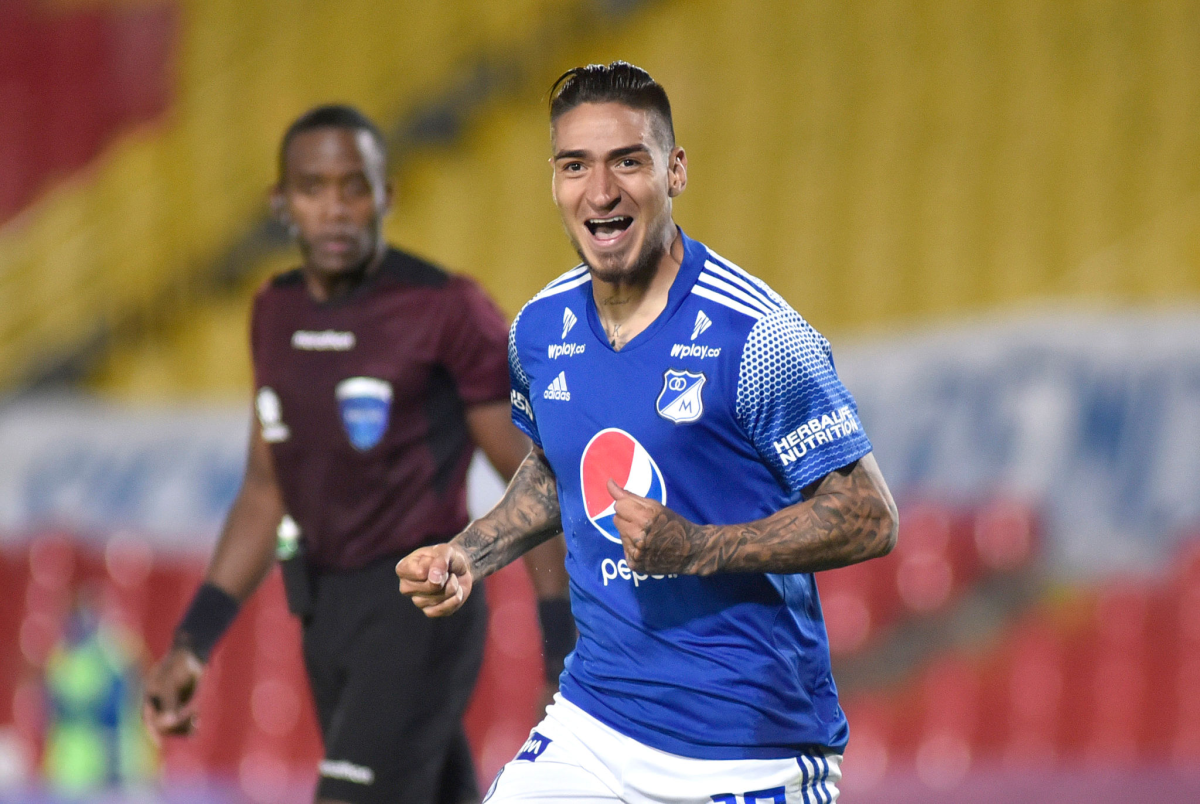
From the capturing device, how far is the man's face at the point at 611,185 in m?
2.55

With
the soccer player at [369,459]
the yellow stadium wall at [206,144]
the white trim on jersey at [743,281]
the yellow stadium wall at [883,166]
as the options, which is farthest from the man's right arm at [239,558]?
the yellow stadium wall at [206,144]

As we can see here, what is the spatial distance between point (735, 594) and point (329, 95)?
29.3 ft

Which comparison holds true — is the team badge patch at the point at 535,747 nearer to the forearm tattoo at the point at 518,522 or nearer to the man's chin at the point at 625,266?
the forearm tattoo at the point at 518,522

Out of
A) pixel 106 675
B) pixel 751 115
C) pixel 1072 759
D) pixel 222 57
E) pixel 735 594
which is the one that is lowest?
Answer: pixel 1072 759

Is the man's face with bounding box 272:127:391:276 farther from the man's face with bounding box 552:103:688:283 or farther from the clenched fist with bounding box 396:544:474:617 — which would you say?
the clenched fist with bounding box 396:544:474:617

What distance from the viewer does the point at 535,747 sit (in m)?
2.70

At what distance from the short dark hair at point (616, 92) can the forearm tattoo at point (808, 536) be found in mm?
707

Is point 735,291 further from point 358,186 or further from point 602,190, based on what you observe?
point 358,186

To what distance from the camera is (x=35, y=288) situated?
10438 millimetres

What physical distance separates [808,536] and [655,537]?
0.28 meters

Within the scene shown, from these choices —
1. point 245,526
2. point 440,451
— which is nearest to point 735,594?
point 440,451

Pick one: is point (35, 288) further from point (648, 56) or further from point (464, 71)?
point (648, 56)

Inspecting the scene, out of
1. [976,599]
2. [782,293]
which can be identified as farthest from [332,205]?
[782,293]

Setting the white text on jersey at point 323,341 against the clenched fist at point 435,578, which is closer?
the clenched fist at point 435,578
